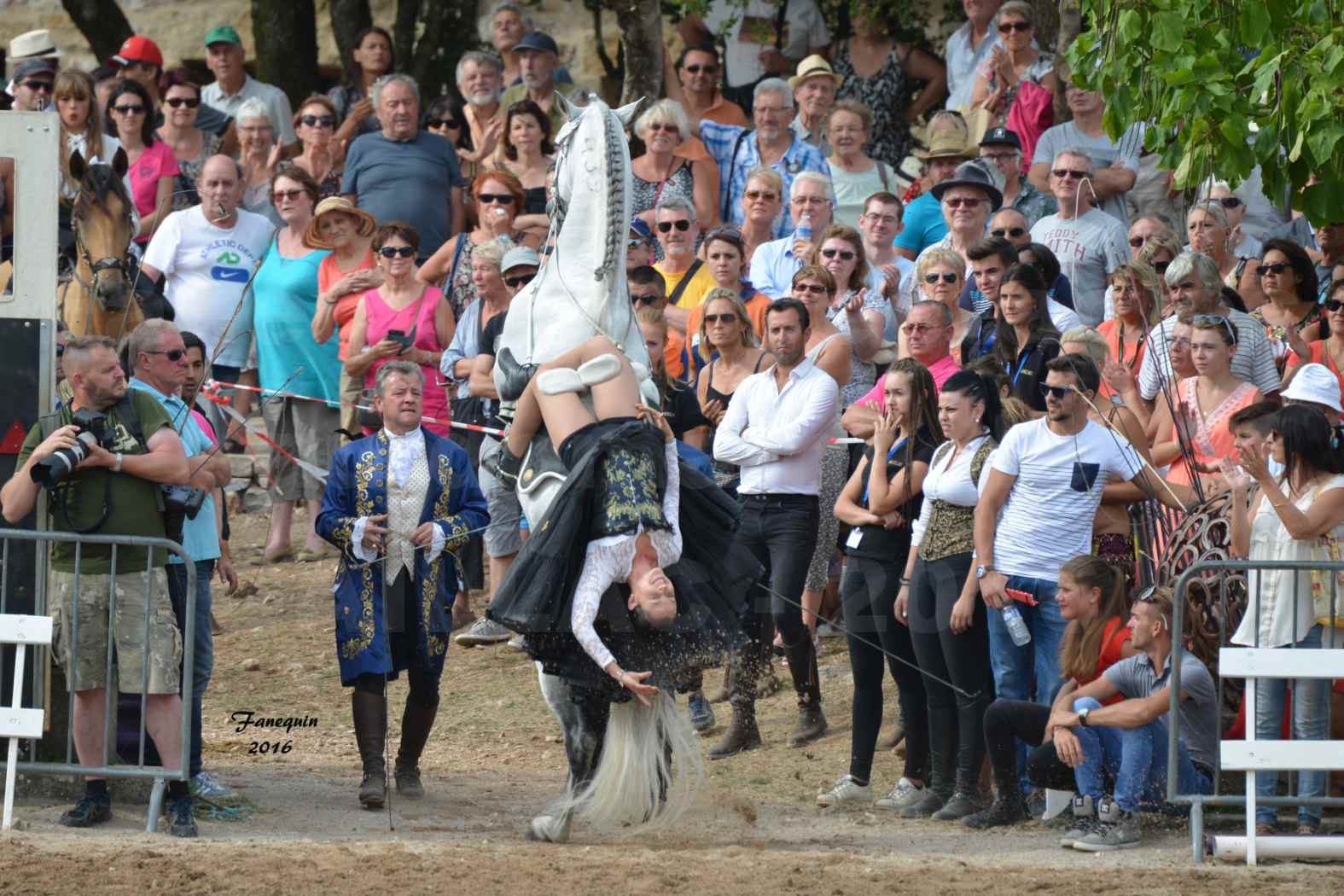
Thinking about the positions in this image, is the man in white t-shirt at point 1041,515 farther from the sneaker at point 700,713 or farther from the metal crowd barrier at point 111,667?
the metal crowd barrier at point 111,667

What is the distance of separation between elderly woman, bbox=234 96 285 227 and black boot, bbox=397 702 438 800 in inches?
226

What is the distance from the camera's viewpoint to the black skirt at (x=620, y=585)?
728 cm

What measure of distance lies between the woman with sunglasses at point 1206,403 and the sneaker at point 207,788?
4316 millimetres

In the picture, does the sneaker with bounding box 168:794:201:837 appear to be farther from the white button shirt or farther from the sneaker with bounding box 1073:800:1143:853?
the sneaker with bounding box 1073:800:1143:853

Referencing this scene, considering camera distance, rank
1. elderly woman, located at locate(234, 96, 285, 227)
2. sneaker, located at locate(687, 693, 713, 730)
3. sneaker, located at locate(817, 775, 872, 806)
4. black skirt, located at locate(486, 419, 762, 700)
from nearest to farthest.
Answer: black skirt, located at locate(486, 419, 762, 700) → sneaker, located at locate(817, 775, 872, 806) → sneaker, located at locate(687, 693, 713, 730) → elderly woman, located at locate(234, 96, 285, 227)

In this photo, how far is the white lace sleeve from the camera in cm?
728

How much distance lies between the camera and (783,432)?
9305 millimetres

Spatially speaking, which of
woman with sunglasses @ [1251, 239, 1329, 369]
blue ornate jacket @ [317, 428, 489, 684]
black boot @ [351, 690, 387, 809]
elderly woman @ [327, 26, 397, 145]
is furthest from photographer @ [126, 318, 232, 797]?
elderly woman @ [327, 26, 397, 145]

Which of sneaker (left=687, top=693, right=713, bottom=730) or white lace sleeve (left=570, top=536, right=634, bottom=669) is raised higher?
white lace sleeve (left=570, top=536, right=634, bottom=669)

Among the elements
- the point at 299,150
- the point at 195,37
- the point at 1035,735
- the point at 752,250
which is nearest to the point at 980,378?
the point at 1035,735

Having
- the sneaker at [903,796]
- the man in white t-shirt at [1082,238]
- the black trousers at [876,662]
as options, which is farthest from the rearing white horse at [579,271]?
the man in white t-shirt at [1082,238]

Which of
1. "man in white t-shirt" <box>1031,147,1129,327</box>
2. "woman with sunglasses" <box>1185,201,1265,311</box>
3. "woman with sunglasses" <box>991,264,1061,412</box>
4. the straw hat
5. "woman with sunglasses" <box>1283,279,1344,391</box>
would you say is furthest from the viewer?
the straw hat

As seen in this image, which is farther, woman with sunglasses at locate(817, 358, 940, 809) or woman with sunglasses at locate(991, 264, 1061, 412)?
woman with sunglasses at locate(991, 264, 1061, 412)

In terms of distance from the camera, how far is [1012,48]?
513 inches
